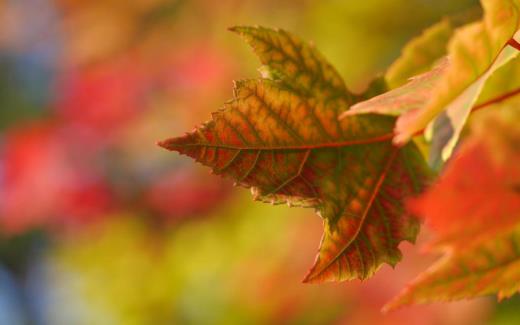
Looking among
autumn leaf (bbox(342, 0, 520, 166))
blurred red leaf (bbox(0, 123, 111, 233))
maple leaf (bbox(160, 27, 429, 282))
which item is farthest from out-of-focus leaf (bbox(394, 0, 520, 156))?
blurred red leaf (bbox(0, 123, 111, 233))

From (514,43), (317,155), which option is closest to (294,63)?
(317,155)

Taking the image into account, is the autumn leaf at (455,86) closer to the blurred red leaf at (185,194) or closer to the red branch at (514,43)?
the red branch at (514,43)

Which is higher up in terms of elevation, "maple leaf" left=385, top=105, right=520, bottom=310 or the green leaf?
the green leaf

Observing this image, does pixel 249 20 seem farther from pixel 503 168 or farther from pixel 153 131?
pixel 503 168

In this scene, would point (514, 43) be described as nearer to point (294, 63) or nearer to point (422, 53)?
point (294, 63)

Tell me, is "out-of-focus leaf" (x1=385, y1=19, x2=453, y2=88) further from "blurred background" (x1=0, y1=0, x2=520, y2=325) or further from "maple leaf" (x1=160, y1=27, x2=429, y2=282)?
"blurred background" (x1=0, y1=0, x2=520, y2=325)
